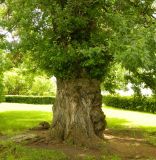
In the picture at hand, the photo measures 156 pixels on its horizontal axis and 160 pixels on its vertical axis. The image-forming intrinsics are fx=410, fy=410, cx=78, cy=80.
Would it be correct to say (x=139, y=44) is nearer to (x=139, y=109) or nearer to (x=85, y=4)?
(x=85, y=4)

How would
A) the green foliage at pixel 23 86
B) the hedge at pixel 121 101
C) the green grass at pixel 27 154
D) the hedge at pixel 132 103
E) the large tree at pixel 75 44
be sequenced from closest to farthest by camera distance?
the green grass at pixel 27 154
the large tree at pixel 75 44
the hedge at pixel 132 103
the hedge at pixel 121 101
the green foliage at pixel 23 86

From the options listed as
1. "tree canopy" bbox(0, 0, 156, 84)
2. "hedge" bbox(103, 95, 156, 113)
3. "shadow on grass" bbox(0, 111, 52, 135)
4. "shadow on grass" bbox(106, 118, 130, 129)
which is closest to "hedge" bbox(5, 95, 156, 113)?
"hedge" bbox(103, 95, 156, 113)

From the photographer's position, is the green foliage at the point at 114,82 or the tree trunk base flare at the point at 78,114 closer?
the tree trunk base flare at the point at 78,114

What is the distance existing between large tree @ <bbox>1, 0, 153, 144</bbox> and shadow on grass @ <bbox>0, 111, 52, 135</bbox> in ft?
15.9

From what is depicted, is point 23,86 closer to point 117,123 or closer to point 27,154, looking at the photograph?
point 117,123

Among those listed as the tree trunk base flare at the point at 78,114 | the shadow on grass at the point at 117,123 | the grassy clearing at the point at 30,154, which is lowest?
the grassy clearing at the point at 30,154

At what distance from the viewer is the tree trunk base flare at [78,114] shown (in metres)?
17.4

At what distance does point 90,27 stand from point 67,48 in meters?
Answer: 2.00

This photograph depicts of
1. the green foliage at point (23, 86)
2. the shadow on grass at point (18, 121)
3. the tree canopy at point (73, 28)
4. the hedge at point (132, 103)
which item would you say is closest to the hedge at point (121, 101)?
the hedge at point (132, 103)

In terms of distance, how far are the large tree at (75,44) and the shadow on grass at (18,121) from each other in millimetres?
4841

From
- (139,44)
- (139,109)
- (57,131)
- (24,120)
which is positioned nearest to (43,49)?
(57,131)

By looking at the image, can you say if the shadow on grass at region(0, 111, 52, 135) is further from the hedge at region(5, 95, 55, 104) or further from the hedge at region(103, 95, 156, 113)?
the hedge at region(5, 95, 55, 104)

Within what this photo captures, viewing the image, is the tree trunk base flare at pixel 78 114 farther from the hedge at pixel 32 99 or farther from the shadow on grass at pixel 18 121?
the hedge at pixel 32 99

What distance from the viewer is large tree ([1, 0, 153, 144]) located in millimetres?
15698
